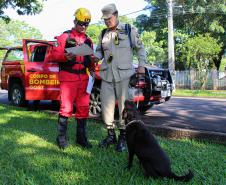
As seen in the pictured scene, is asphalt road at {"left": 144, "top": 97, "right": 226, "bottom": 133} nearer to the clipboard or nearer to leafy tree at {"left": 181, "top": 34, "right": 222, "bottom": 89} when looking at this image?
the clipboard

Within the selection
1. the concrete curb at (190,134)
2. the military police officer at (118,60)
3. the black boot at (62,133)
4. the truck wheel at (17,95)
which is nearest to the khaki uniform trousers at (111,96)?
the military police officer at (118,60)

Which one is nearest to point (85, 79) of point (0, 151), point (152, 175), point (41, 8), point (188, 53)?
point (0, 151)

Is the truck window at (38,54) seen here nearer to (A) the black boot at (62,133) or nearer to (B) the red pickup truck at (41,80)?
(B) the red pickup truck at (41,80)

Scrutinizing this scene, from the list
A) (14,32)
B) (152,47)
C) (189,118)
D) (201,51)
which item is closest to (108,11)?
(189,118)

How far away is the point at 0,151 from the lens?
4996mm

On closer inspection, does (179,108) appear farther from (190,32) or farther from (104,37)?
(190,32)

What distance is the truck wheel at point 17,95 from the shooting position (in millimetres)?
10594

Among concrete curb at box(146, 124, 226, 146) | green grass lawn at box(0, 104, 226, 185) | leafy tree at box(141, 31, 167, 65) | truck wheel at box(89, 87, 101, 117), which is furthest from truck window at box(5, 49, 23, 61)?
leafy tree at box(141, 31, 167, 65)

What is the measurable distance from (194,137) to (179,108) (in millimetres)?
4922

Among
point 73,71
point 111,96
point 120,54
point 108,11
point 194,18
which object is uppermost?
point 194,18

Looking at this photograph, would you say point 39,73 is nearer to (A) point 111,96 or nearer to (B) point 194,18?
(A) point 111,96

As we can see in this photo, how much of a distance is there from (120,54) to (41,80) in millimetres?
4874

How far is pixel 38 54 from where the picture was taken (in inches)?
392

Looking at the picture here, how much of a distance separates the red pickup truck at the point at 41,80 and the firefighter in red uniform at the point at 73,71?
2.78m
